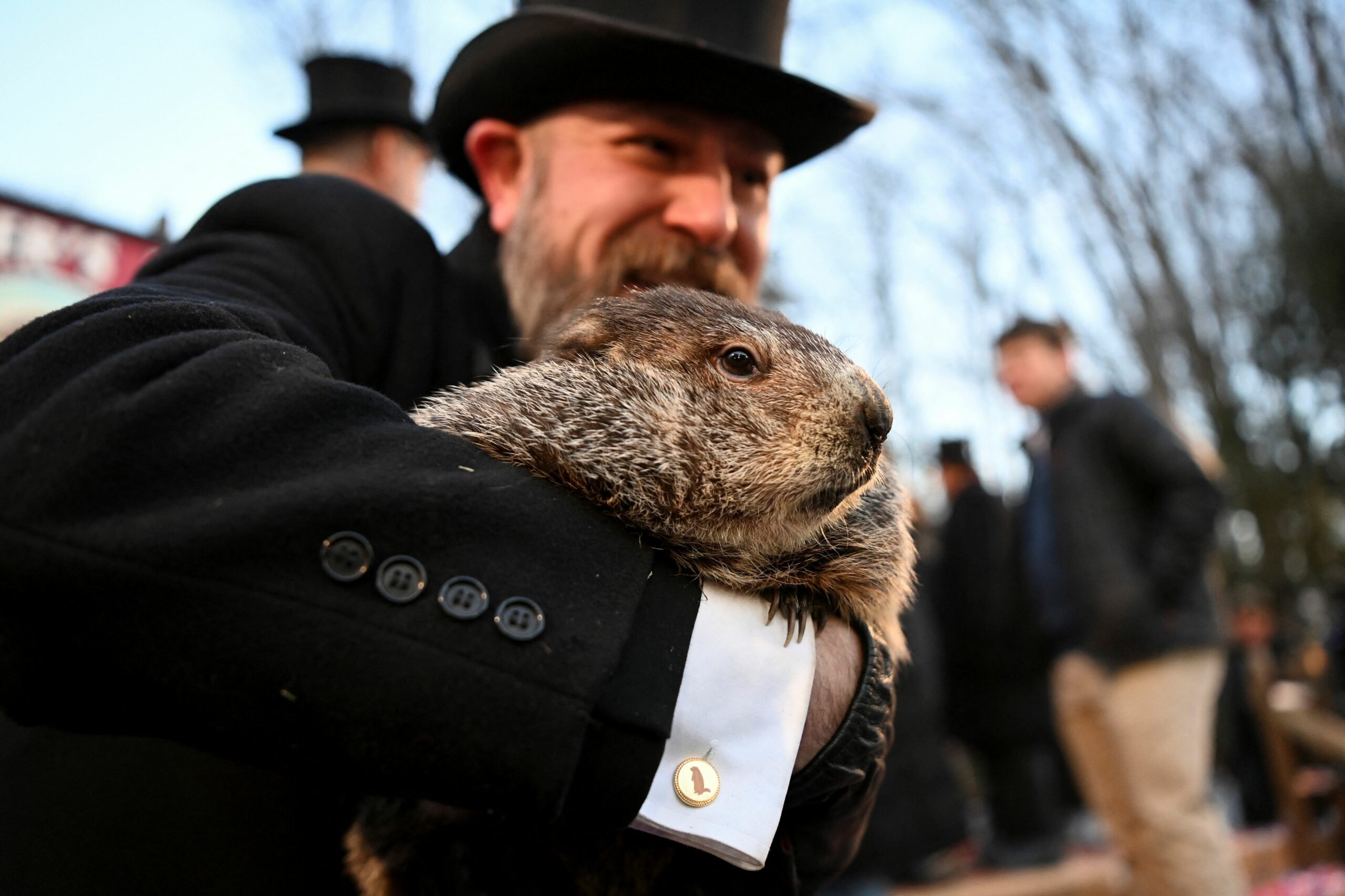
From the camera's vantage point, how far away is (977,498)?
296 inches

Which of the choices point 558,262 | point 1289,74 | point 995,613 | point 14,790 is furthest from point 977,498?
point 1289,74

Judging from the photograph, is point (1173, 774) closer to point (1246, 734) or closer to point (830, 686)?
point (830, 686)

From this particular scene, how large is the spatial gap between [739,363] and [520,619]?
2.30 ft

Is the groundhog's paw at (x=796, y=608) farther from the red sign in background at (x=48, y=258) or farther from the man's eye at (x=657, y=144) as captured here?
the red sign in background at (x=48, y=258)

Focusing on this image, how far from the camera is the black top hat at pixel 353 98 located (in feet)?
16.2

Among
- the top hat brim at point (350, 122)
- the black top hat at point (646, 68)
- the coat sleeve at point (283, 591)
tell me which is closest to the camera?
the coat sleeve at point (283, 591)

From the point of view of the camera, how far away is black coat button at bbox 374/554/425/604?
1104 millimetres

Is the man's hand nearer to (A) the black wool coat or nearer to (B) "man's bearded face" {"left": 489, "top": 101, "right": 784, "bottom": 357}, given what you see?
(A) the black wool coat

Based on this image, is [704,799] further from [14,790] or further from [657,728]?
[14,790]

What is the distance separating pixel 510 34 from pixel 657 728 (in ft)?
5.60

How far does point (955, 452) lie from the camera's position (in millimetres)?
8312

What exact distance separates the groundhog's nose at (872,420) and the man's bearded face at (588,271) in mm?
670

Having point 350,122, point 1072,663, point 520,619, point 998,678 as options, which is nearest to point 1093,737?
point 1072,663

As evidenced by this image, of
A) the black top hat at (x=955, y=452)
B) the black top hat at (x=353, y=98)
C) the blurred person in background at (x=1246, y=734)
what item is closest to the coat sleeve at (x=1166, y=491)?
the black top hat at (x=955, y=452)
